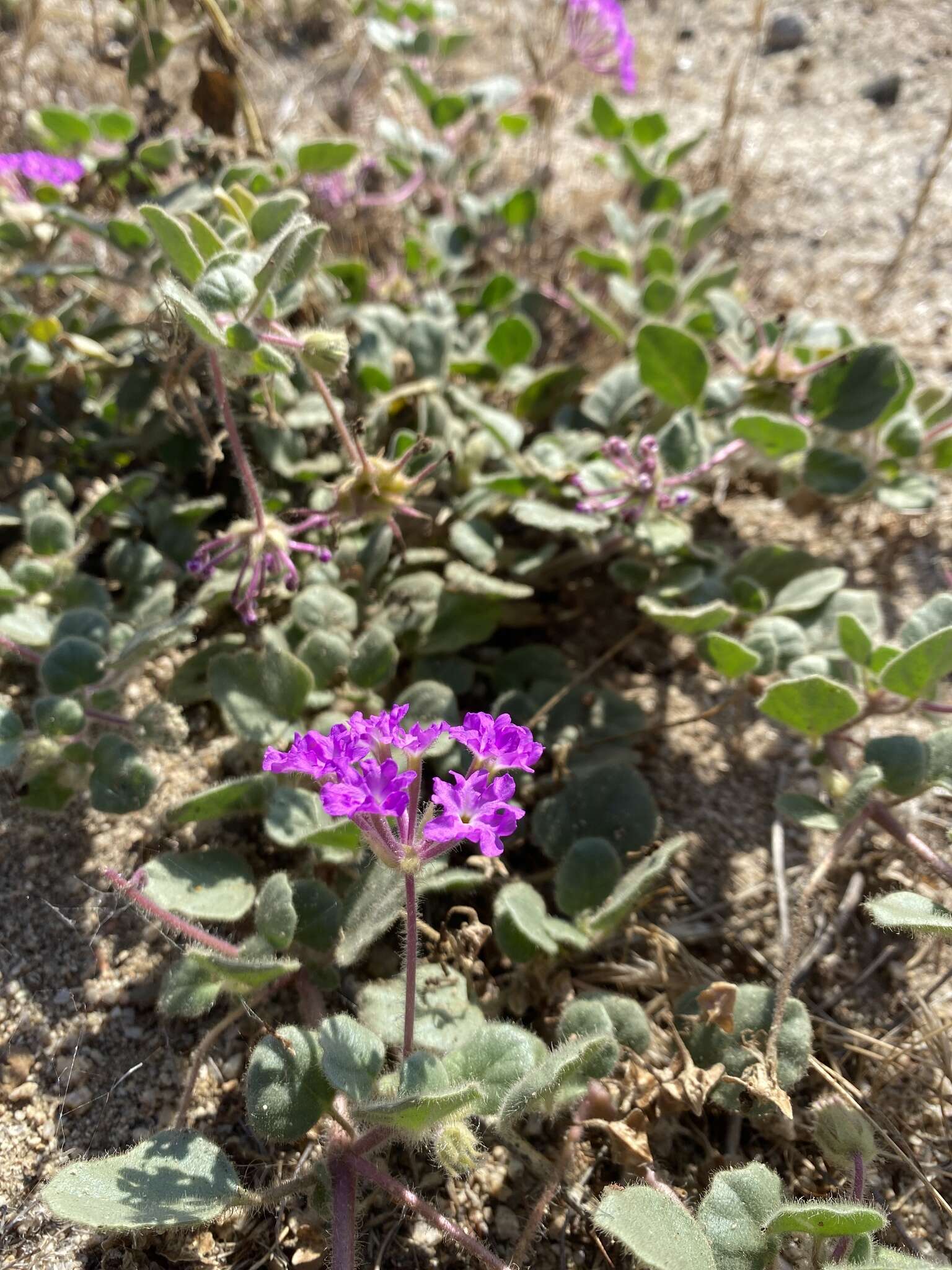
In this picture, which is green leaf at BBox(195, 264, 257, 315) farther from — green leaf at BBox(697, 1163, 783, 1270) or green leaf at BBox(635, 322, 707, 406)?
green leaf at BBox(697, 1163, 783, 1270)

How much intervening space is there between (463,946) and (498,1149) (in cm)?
33

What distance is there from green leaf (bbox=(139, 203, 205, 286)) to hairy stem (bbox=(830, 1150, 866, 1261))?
5.75ft

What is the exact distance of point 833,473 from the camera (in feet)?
7.36

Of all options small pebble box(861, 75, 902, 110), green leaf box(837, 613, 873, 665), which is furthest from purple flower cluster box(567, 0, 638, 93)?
green leaf box(837, 613, 873, 665)

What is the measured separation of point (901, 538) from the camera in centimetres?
260

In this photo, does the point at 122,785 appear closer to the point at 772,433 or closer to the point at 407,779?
the point at 407,779

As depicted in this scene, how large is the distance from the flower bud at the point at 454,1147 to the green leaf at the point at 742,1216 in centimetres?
33

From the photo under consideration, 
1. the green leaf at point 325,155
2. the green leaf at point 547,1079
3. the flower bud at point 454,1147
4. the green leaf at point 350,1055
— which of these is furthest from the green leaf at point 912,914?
the green leaf at point 325,155

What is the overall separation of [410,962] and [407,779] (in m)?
0.32

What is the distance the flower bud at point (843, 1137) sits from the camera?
1.46 meters

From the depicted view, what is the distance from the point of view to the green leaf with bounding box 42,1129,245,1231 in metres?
1.23

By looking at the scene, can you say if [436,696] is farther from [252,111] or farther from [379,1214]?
[252,111]

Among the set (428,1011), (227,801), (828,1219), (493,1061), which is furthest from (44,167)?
(828,1219)

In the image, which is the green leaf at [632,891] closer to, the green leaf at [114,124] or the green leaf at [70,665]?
the green leaf at [70,665]
